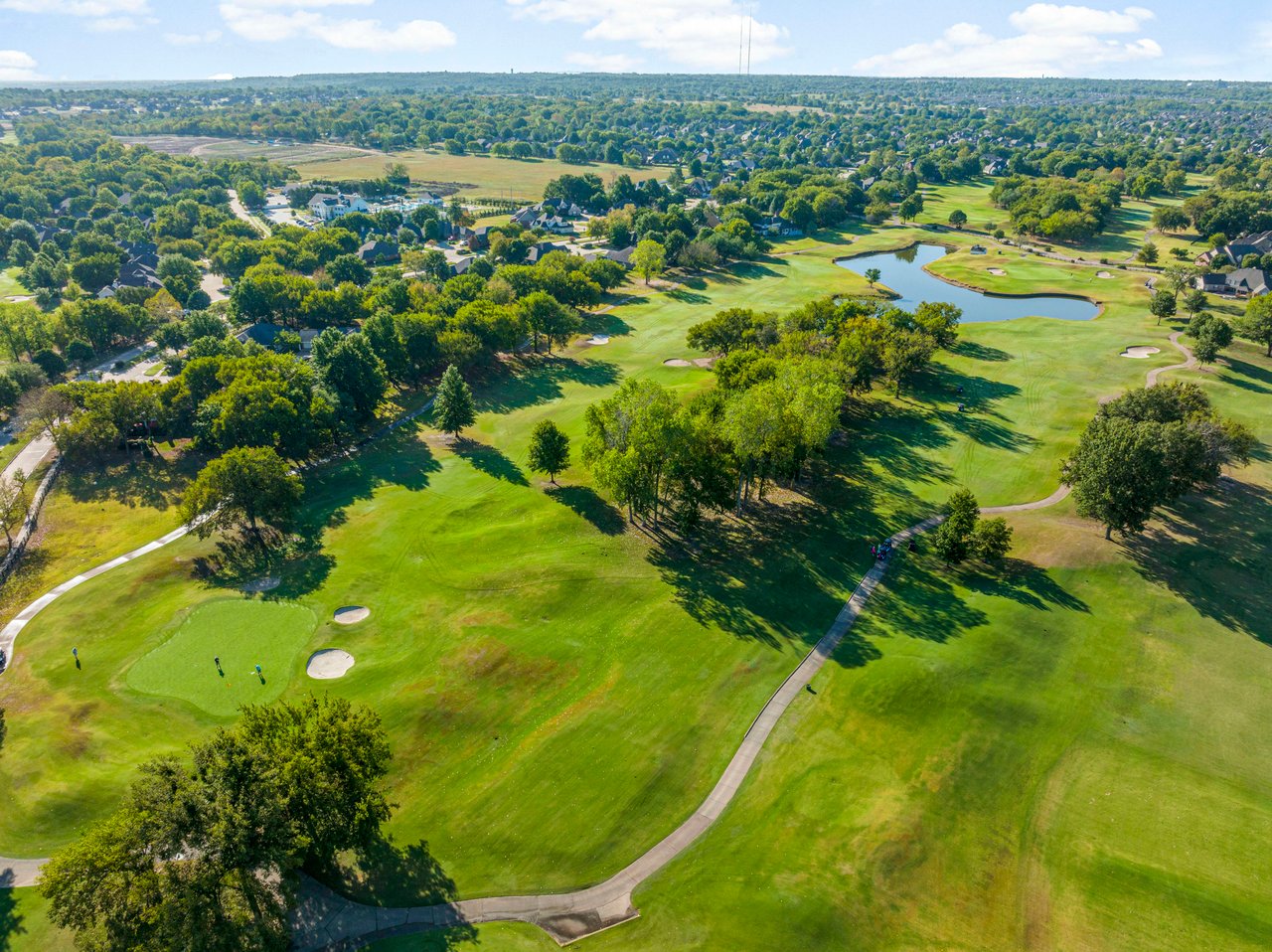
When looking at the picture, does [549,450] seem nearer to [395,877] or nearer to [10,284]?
[395,877]

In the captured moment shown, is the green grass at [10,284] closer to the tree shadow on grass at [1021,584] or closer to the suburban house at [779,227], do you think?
the suburban house at [779,227]

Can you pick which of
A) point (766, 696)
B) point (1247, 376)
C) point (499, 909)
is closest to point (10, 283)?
point (499, 909)

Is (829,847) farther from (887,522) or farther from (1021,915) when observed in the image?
(887,522)

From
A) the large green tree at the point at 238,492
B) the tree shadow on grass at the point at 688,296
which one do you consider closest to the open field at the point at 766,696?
the large green tree at the point at 238,492

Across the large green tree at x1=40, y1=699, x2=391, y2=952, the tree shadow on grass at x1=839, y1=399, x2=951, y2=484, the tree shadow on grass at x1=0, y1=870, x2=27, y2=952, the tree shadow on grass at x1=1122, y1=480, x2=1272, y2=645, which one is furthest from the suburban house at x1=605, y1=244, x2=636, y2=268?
the tree shadow on grass at x1=0, y1=870, x2=27, y2=952

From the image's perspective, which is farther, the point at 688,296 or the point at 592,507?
the point at 688,296

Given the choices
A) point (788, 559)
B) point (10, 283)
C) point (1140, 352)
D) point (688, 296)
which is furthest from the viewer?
point (10, 283)

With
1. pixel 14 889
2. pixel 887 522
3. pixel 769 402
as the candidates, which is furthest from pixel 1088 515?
pixel 14 889
